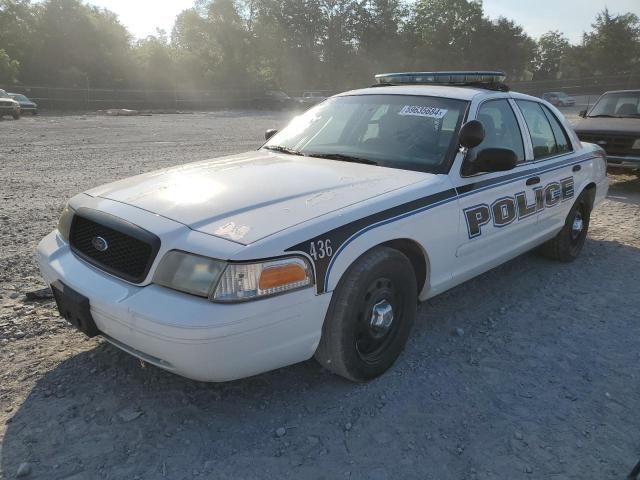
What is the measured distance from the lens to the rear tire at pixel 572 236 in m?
4.85

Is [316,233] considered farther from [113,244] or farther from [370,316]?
[113,244]

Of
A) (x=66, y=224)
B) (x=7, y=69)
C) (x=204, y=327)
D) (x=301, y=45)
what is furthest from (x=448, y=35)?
(x=204, y=327)

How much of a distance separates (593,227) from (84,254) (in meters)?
5.88

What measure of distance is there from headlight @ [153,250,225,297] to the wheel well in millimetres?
1080

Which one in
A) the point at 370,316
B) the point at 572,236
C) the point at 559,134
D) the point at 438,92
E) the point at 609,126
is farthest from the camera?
the point at 609,126

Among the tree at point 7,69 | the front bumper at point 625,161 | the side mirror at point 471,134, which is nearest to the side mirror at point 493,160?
the side mirror at point 471,134

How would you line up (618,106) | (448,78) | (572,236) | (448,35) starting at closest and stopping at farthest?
1. (448,78)
2. (572,236)
3. (618,106)
4. (448,35)

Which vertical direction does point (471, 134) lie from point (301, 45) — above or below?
below

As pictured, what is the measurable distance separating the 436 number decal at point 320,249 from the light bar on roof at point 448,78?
7.85ft

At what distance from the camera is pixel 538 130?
4.39m

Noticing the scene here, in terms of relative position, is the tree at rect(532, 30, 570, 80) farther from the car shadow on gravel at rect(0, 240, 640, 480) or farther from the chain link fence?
the car shadow on gravel at rect(0, 240, 640, 480)

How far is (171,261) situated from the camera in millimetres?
2348

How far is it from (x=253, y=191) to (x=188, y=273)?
733 millimetres

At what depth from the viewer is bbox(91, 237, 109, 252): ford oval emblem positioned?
2631mm
